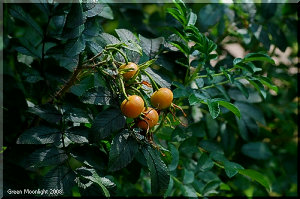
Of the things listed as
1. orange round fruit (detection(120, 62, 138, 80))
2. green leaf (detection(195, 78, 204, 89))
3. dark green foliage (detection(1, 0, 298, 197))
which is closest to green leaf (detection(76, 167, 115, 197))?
dark green foliage (detection(1, 0, 298, 197))

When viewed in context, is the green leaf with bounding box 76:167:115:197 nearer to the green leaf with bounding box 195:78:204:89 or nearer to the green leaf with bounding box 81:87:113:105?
the green leaf with bounding box 81:87:113:105

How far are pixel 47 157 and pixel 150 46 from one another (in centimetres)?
35

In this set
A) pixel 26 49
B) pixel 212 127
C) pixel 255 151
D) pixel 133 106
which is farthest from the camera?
pixel 255 151

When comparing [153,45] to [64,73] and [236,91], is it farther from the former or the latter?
[236,91]

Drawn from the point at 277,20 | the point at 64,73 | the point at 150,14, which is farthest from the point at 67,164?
the point at 277,20

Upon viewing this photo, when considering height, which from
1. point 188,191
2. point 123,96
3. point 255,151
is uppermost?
point 123,96

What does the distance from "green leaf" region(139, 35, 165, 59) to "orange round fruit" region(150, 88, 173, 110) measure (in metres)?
0.22

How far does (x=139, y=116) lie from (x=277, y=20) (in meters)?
1.02

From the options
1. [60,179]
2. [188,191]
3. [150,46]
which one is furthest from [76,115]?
[188,191]

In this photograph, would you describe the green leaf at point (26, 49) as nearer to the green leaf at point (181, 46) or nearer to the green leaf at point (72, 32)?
the green leaf at point (72, 32)

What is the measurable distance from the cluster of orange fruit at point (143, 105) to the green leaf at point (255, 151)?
787 millimetres

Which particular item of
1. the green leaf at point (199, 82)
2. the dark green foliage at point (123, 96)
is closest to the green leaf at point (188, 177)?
the dark green foliage at point (123, 96)

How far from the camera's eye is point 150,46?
95 cm

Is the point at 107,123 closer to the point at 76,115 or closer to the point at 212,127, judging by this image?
the point at 76,115
